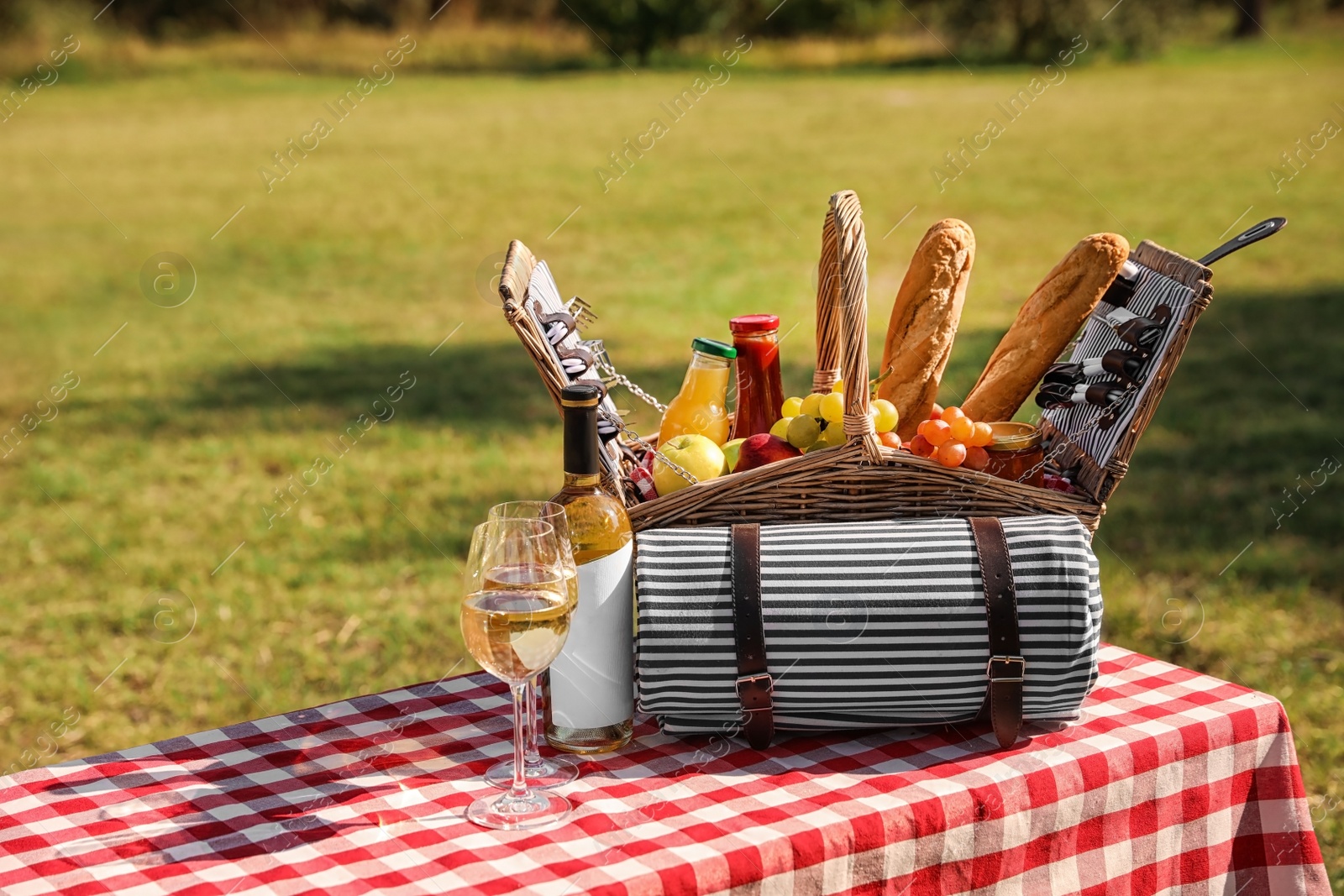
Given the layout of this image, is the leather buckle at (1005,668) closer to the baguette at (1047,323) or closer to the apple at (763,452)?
the apple at (763,452)

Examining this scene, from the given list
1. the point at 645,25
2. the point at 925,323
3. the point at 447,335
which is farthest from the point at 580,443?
the point at 645,25

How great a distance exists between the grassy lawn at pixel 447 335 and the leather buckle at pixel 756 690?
77.7 inches

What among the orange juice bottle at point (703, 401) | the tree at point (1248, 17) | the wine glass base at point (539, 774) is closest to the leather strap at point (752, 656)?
the wine glass base at point (539, 774)

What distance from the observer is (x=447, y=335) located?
28.4ft

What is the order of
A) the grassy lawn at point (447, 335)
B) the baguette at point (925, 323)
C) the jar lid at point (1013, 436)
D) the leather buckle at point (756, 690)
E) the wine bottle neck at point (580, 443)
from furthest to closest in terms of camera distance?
the grassy lawn at point (447, 335), the baguette at point (925, 323), the jar lid at point (1013, 436), the leather buckle at point (756, 690), the wine bottle neck at point (580, 443)

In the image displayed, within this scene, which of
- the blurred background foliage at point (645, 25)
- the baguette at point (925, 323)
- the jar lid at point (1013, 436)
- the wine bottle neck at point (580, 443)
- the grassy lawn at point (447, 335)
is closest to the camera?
the wine bottle neck at point (580, 443)

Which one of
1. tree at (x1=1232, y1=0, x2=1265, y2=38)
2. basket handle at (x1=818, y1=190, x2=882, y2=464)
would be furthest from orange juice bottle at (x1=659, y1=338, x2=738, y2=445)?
tree at (x1=1232, y1=0, x2=1265, y2=38)

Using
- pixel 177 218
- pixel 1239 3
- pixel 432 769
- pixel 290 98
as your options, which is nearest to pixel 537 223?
pixel 177 218

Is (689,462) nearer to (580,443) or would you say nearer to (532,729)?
(580,443)

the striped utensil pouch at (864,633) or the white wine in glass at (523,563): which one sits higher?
the white wine in glass at (523,563)

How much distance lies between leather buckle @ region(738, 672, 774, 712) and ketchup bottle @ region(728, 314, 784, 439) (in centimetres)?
55

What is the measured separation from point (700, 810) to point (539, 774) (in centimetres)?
23

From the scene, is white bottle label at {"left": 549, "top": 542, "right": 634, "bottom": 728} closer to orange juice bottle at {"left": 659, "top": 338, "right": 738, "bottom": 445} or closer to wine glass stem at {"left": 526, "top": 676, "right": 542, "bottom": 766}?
wine glass stem at {"left": 526, "top": 676, "right": 542, "bottom": 766}

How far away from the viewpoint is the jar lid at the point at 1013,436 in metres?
2.13
